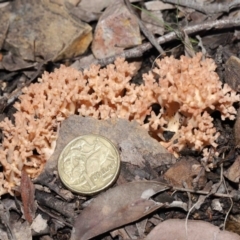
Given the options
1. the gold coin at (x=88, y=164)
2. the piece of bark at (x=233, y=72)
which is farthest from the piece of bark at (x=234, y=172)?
the gold coin at (x=88, y=164)

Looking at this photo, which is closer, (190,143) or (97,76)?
(190,143)

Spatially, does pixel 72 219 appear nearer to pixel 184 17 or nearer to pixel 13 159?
pixel 13 159

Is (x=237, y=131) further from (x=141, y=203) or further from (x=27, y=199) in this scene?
(x=27, y=199)

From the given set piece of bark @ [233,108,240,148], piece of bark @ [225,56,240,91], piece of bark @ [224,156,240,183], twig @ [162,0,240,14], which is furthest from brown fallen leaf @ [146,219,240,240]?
twig @ [162,0,240,14]

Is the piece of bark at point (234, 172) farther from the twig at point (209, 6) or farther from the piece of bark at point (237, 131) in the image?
the twig at point (209, 6)

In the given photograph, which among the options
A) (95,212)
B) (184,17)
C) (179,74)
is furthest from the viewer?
(184,17)

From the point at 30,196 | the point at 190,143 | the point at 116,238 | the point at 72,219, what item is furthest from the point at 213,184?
the point at 30,196

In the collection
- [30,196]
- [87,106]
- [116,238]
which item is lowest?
[116,238]
